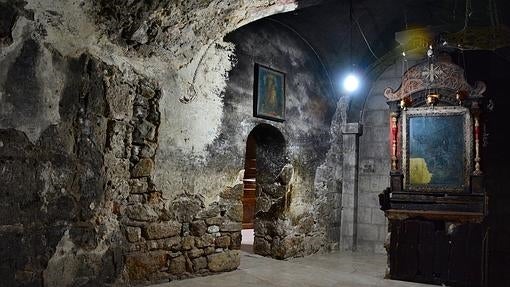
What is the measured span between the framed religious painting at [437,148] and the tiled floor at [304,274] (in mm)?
1242

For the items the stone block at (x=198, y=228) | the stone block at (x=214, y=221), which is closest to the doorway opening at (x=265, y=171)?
the stone block at (x=214, y=221)

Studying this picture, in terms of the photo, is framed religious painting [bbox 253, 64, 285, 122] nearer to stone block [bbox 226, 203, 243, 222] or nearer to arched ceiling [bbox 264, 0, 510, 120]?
arched ceiling [bbox 264, 0, 510, 120]

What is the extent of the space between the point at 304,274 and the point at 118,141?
257 cm

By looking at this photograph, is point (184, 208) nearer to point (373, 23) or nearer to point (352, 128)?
point (352, 128)

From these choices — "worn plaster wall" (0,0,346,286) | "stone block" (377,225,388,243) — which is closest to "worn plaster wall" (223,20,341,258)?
"worn plaster wall" (0,0,346,286)

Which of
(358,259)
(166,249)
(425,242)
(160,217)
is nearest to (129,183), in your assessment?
(160,217)

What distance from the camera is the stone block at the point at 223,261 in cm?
467

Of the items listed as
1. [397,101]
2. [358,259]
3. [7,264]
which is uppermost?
[397,101]

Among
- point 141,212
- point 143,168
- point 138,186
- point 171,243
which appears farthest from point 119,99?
point 171,243

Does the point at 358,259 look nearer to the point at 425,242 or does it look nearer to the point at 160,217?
the point at 425,242

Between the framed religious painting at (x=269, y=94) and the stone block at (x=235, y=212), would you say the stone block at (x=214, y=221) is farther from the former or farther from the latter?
the framed religious painting at (x=269, y=94)

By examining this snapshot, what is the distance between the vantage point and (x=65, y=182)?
3.39 meters

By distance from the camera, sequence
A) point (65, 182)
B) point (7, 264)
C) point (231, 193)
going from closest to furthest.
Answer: point (7, 264) → point (65, 182) → point (231, 193)

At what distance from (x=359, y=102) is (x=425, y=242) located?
3058mm
